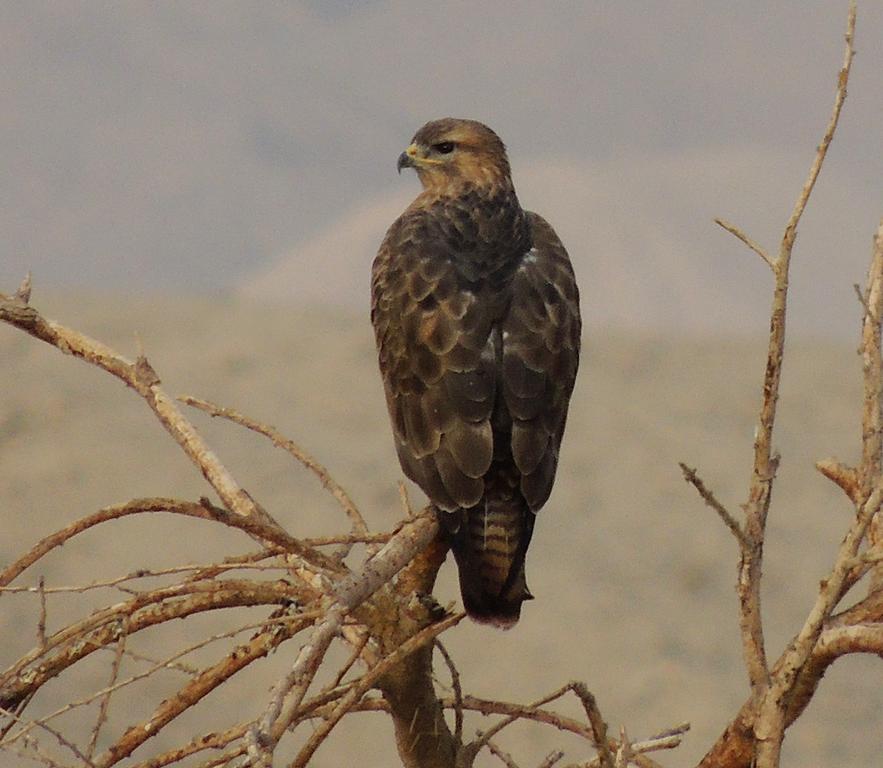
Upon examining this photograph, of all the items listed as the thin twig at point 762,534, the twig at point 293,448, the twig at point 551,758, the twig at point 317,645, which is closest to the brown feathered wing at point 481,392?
the twig at point 293,448

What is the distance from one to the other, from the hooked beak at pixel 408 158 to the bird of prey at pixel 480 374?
2.68ft

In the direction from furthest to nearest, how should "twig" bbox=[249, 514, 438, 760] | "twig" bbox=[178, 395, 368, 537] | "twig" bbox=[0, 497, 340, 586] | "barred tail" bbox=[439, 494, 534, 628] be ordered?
"barred tail" bbox=[439, 494, 534, 628]
"twig" bbox=[178, 395, 368, 537]
"twig" bbox=[0, 497, 340, 586]
"twig" bbox=[249, 514, 438, 760]

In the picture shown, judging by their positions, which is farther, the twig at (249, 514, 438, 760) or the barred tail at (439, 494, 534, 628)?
the barred tail at (439, 494, 534, 628)

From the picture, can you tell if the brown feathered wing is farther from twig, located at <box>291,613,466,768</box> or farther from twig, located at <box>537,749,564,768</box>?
twig, located at <box>291,613,466,768</box>

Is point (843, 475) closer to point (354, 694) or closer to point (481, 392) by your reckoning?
point (481, 392)

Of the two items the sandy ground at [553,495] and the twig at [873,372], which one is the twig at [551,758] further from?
the sandy ground at [553,495]

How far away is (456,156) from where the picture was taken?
630 centimetres

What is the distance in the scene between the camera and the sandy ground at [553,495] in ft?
59.1

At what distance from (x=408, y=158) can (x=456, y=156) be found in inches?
8.1

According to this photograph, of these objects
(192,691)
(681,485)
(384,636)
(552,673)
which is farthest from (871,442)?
(681,485)

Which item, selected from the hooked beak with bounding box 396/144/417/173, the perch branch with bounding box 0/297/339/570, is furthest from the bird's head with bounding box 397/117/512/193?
the perch branch with bounding box 0/297/339/570

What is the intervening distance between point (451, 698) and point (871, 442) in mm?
1315

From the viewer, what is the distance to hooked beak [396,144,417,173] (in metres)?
6.32

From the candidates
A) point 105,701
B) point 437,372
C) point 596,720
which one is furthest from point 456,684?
point 437,372
